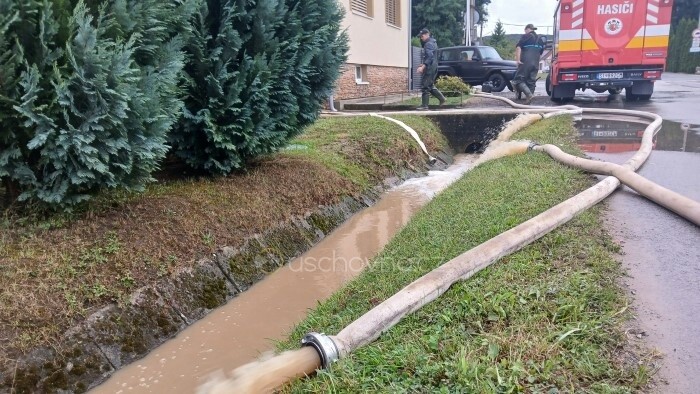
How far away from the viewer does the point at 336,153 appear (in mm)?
8234

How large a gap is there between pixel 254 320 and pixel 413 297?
1952 mm

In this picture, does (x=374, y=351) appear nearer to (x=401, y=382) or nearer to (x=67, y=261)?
(x=401, y=382)

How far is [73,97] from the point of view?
3709 mm

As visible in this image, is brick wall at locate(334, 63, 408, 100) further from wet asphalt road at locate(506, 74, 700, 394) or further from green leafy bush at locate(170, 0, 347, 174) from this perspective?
wet asphalt road at locate(506, 74, 700, 394)

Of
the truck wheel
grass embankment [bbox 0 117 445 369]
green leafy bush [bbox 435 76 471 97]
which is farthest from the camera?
the truck wheel

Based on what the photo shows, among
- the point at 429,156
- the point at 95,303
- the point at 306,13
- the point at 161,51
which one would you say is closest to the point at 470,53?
the point at 429,156

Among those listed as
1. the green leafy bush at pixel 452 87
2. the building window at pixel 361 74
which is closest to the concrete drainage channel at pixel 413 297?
the green leafy bush at pixel 452 87

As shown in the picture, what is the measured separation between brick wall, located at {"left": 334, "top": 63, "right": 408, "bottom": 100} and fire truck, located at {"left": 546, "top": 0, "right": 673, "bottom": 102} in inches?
244

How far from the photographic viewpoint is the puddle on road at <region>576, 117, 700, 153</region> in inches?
299

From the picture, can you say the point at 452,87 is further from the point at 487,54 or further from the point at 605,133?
the point at 605,133

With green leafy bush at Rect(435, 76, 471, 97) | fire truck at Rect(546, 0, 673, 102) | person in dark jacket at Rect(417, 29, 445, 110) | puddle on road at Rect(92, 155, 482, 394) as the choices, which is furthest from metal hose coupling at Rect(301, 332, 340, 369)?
green leafy bush at Rect(435, 76, 471, 97)

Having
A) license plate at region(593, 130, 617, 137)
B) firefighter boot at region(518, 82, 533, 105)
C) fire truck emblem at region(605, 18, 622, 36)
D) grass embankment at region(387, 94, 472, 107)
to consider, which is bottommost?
license plate at region(593, 130, 617, 137)

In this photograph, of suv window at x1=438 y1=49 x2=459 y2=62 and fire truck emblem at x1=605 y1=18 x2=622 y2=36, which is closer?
fire truck emblem at x1=605 y1=18 x2=622 y2=36

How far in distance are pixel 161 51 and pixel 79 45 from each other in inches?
35.6
